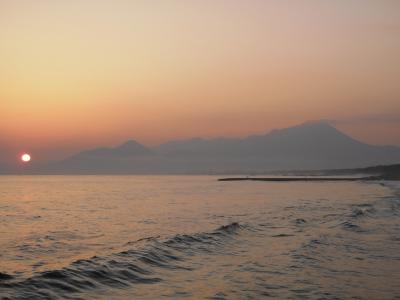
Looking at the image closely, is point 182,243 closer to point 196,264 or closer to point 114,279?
point 196,264

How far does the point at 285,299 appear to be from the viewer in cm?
1238

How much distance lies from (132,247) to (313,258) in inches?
325

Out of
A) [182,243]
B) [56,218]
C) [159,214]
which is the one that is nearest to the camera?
[182,243]

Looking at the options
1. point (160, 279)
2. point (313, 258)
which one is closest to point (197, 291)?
point (160, 279)

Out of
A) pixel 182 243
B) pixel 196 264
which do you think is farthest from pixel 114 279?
pixel 182 243

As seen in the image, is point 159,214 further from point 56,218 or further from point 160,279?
point 160,279

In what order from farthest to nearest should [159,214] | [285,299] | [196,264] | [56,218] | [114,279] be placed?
[159,214]
[56,218]
[196,264]
[114,279]
[285,299]

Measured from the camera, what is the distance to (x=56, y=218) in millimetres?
37281

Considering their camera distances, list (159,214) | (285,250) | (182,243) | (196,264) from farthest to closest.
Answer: (159,214) → (182,243) → (285,250) → (196,264)

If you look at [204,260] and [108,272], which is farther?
[204,260]

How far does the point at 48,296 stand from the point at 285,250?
10.9 meters

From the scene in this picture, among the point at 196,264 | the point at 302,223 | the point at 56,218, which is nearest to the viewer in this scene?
the point at 196,264

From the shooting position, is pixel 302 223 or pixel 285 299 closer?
pixel 285 299

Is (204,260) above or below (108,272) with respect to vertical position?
below
